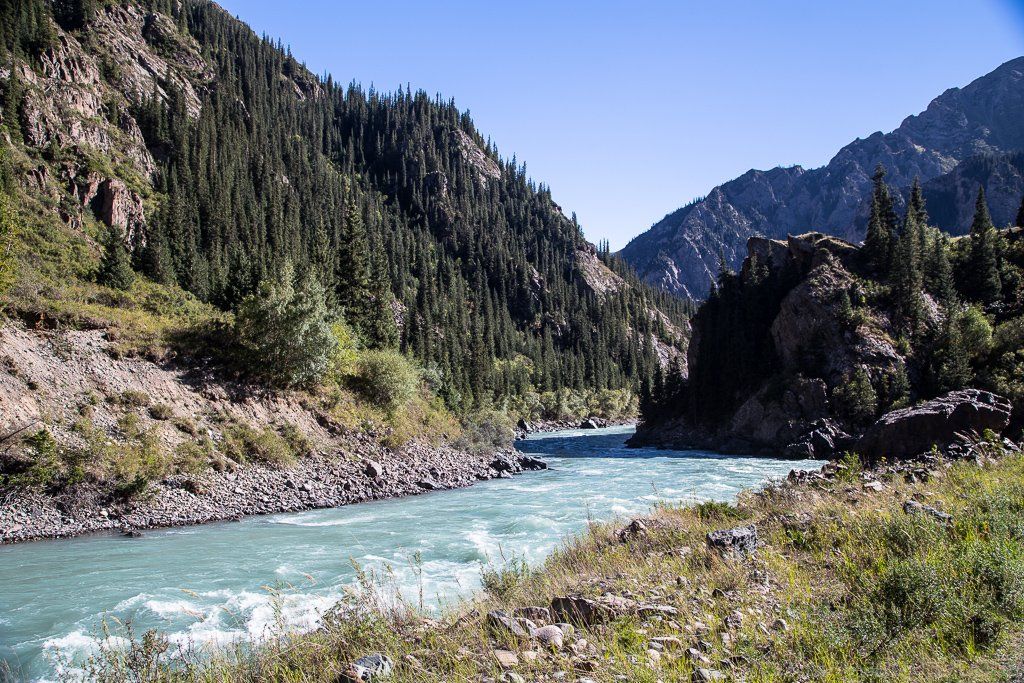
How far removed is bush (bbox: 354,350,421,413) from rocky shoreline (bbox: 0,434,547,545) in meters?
3.75

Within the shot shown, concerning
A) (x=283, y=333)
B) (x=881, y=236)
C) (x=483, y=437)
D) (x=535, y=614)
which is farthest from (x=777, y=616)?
(x=881, y=236)

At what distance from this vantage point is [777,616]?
5.01 m

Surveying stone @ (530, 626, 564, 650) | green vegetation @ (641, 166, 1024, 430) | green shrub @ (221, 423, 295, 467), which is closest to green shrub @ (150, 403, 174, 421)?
green shrub @ (221, 423, 295, 467)

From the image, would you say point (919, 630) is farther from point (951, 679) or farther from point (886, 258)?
point (886, 258)

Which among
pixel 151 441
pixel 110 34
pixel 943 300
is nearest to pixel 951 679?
pixel 151 441

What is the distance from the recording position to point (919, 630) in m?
4.29

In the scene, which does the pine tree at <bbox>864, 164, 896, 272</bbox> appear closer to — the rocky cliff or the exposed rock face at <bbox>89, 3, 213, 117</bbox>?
the rocky cliff

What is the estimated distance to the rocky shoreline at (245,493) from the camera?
1788 centimetres

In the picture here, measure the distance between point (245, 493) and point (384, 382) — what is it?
576 inches

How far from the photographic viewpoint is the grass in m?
4.07

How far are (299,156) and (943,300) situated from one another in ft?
439

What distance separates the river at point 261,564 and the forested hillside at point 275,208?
1578cm

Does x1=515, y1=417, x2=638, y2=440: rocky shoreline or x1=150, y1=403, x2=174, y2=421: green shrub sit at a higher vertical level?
x1=150, y1=403, x2=174, y2=421: green shrub

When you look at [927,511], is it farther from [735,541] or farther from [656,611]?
[656,611]
